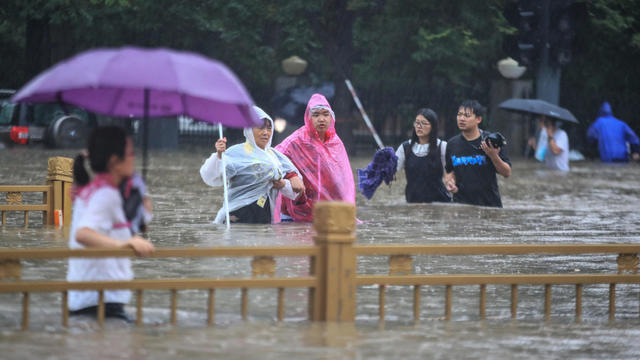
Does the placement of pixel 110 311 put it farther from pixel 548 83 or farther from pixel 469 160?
pixel 548 83

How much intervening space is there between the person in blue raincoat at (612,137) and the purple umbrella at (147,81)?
Answer: 89.8 feet

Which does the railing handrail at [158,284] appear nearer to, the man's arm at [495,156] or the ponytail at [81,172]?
the ponytail at [81,172]

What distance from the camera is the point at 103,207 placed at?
23.1 ft

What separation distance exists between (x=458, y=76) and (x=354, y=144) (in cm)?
388

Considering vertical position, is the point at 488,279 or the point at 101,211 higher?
the point at 101,211

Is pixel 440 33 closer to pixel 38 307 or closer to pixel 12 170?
pixel 12 170

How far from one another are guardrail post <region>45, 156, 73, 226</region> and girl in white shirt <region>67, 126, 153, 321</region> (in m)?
5.73

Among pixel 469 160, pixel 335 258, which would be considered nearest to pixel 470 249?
pixel 335 258

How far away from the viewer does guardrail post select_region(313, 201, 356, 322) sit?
761 cm

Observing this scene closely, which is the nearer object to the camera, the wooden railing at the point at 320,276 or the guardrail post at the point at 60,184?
the wooden railing at the point at 320,276

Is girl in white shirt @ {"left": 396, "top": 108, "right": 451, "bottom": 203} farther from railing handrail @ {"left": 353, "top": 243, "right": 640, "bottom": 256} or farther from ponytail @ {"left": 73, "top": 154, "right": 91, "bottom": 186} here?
ponytail @ {"left": 73, "top": 154, "right": 91, "bottom": 186}

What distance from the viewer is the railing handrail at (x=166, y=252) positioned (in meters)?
7.02

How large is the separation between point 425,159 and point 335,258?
8.04 meters

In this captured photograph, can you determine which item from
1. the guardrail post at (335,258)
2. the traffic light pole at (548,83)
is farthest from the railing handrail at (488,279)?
the traffic light pole at (548,83)
